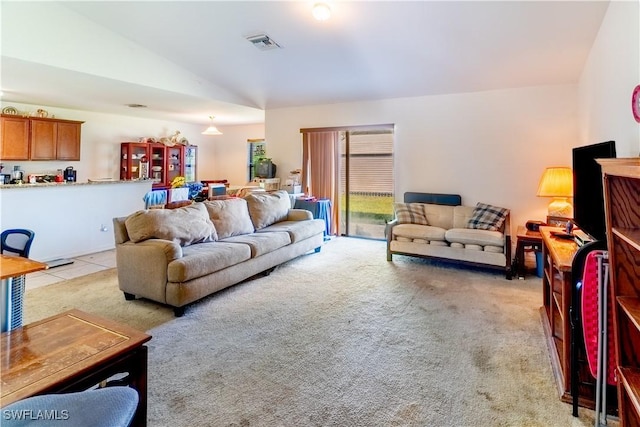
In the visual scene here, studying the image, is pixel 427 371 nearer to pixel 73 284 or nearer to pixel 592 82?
pixel 592 82

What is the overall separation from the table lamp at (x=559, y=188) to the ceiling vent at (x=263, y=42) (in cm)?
349

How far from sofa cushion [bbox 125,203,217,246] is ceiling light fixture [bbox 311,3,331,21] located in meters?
2.30

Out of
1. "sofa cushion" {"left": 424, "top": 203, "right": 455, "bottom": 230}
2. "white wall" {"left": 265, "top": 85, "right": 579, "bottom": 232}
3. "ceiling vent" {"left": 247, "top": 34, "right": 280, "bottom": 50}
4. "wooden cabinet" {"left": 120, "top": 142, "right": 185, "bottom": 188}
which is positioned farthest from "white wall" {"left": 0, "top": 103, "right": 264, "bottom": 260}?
"sofa cushion" {"left": 424, "top": 203, "right": 455, "bottom": 230}

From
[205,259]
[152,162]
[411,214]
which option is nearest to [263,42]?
[205,259]

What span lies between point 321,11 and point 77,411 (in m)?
3.43

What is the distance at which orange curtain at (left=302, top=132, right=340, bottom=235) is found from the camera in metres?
6.27

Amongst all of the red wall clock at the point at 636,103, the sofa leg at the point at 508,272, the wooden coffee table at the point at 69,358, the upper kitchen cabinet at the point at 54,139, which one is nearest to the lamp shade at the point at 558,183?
the sofa leg at the point at 508,272

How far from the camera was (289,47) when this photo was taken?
4266 mm

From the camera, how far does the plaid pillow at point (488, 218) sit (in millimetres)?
4445

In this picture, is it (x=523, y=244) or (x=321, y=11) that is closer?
(x=321, y=11)

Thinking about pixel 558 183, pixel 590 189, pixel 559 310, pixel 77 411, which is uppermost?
pixel 558 183

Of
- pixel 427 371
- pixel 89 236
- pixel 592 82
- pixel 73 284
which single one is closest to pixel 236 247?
pixel 73 284

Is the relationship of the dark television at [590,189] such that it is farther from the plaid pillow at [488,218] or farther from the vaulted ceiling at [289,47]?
the plaid pillow at [488,218]

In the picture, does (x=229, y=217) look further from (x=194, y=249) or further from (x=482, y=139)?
(x=482, y=139)
